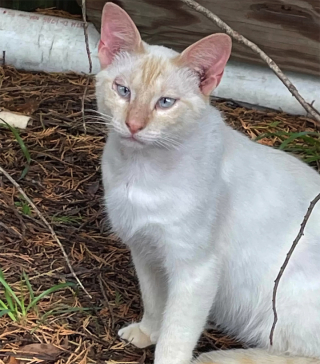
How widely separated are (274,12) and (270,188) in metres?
1.59

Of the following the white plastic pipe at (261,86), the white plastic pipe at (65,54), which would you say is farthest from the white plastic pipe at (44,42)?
the white plastic pipe at (261,86)

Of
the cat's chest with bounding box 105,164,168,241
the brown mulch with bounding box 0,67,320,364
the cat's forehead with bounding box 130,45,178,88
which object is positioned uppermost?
the cat's forehead with bounding box 130,45,178,88

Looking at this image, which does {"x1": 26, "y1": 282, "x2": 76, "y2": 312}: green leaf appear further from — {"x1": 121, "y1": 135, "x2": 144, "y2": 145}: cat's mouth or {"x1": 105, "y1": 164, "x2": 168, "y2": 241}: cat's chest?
{"x1": 121, "y1": 135, "x2": 144, "y2": 145}: cat's mouth

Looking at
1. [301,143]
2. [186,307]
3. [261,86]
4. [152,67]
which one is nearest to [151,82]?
[152,67]

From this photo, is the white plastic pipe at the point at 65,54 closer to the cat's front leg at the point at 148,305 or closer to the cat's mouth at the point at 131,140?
the cat's front leg at the point at 148,305

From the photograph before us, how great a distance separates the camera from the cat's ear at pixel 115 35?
1891 mm

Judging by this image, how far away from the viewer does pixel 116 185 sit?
2090 millimetres

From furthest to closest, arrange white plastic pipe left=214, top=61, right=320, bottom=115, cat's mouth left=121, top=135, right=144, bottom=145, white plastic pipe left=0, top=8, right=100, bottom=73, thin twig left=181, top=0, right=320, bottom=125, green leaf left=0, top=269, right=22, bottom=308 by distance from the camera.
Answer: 1. white plastic pipe left=0, top=8, right=100, bottom=73
2. white plastic pipe left=214, top=61, right=320, bottom=115
3. green leaf left=0, top=269, right=22, bottom=308
4. cat's mouth left=121, top=135, right=144, bottom=145
5. thin twig left=181, top=0, right=320, bottom=125

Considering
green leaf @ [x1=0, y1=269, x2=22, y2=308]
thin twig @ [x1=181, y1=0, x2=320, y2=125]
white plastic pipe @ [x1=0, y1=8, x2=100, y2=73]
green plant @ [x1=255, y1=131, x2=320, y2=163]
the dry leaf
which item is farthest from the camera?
white plastic pipe @ [x1=0, y1=8, x2=100, y2=73]

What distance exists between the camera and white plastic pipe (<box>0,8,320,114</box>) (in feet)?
12.4

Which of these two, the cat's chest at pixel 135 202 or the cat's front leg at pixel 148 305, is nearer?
the cat's chest at pixel 135 202

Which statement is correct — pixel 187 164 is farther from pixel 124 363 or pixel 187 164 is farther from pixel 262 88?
pixel 262 88

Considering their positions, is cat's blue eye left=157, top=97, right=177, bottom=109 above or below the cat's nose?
above

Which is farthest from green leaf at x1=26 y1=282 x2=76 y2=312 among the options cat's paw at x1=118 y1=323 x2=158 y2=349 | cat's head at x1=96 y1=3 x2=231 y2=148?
cat's head at x1=96 y1=3 x2=231 y2=148
